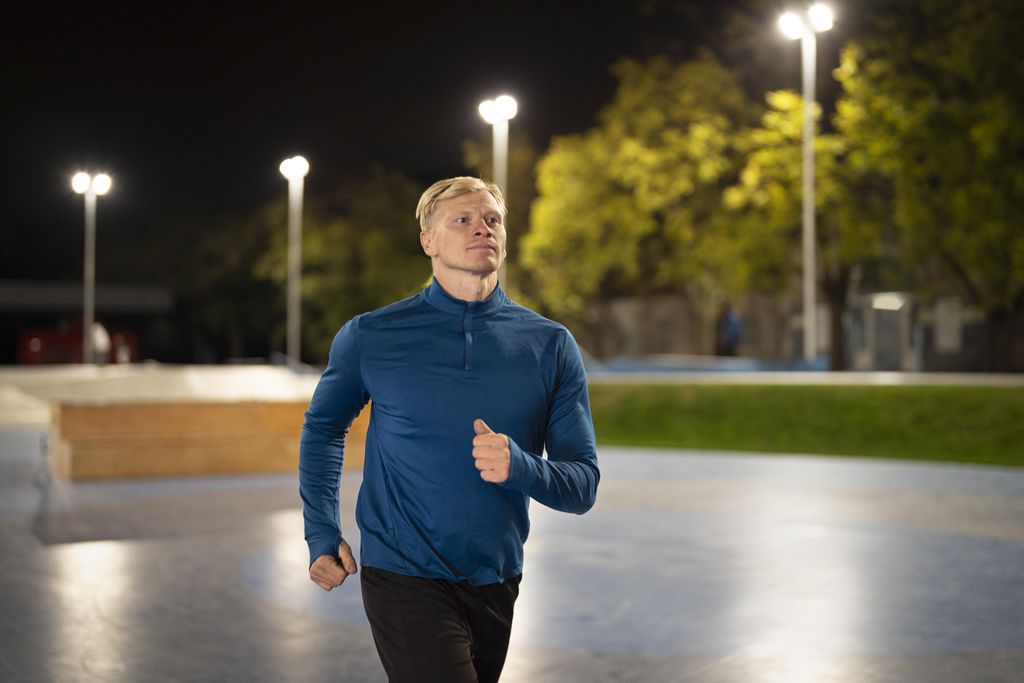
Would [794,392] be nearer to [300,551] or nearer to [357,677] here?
[300,551]

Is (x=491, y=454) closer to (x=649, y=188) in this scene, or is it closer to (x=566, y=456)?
(x=566, y=456)

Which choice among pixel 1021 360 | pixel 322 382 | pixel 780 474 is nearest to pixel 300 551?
pixel 322 382

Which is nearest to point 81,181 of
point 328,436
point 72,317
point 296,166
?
point 296,166

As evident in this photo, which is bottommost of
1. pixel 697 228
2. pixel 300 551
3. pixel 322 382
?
pixel 300 551

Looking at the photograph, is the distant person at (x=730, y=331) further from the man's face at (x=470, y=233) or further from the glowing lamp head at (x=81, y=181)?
the man's face at (x=470, y=233)

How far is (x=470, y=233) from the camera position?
3619 millimetres

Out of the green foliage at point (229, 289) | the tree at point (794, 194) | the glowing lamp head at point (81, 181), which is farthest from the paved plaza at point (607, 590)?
the green foliage at point (229, 289)

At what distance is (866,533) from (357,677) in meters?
6.79

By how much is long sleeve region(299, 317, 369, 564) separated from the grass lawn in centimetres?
1870

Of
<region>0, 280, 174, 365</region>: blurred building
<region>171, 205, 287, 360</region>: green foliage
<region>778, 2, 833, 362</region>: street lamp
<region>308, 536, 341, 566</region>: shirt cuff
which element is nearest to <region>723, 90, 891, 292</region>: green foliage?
<region>778, 2, 833, 362</region>: street lamp

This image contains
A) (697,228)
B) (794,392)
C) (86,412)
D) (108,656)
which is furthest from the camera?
(697,228)

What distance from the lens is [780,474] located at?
1778 cm

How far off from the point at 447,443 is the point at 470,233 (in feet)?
1.99

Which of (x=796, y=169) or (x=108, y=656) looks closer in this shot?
(x=108, y=656)
